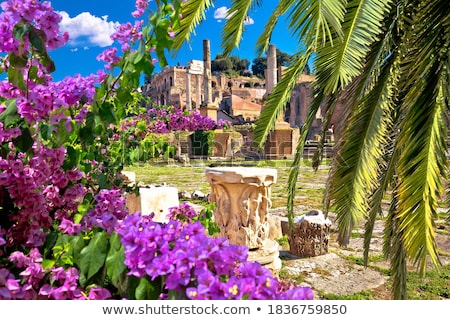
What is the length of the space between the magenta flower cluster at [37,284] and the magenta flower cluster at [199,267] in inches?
8.2

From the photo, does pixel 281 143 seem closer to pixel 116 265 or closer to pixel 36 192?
pixel 36 192

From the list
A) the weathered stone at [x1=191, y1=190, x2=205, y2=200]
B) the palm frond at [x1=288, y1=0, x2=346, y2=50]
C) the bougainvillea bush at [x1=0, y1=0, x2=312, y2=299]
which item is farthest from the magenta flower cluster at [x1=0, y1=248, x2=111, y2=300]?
the weathered stone at [x1=191, y1=190, x2=205, y2=200]

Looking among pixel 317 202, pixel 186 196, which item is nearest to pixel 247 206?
pixel 317 202

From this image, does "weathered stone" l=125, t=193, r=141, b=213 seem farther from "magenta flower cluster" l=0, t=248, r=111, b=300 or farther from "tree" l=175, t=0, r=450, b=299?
"magenta flower cluster" l=0, t=248, r=111, b=300

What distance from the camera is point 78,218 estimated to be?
143 cm

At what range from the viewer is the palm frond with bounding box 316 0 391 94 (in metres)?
2.04

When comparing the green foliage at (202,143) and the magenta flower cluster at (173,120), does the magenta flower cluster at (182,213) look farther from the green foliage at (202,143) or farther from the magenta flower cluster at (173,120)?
the green foliage at (202,143)

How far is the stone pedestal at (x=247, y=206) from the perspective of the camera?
152 inches

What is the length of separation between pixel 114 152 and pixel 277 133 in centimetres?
1369

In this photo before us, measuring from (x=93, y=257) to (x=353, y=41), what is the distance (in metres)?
1.81

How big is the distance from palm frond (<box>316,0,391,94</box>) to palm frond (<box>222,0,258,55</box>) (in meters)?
0.59

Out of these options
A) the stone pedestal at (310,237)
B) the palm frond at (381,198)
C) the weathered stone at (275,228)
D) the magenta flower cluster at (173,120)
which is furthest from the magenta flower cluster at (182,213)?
the weathered stone at (275,228)
